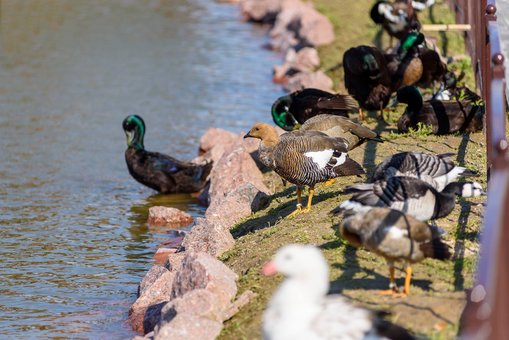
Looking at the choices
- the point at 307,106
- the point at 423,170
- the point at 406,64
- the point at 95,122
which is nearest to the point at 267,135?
the point at 423,170

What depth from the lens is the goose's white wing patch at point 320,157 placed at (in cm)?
880

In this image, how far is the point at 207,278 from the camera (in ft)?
22.3

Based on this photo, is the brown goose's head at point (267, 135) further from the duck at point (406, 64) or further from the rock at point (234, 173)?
the duck at point (406, 64)

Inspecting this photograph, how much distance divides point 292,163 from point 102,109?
868cm

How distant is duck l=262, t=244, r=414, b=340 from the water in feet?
10.4

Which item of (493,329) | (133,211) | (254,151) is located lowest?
(133,211)

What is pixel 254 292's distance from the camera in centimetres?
694

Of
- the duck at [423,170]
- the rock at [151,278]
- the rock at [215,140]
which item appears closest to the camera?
the duck at [423,170]

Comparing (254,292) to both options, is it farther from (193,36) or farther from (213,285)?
(193,36)

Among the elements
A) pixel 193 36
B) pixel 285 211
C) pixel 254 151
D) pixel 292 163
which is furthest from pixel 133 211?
pixel 193 36

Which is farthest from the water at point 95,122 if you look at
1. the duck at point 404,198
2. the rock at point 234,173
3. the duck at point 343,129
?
the duck at point 404,198

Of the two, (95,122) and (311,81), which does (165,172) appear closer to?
(95,122)

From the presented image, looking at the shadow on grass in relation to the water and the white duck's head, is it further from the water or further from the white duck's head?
the white duck's head

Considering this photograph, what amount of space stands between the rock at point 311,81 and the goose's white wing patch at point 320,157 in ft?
23.3
